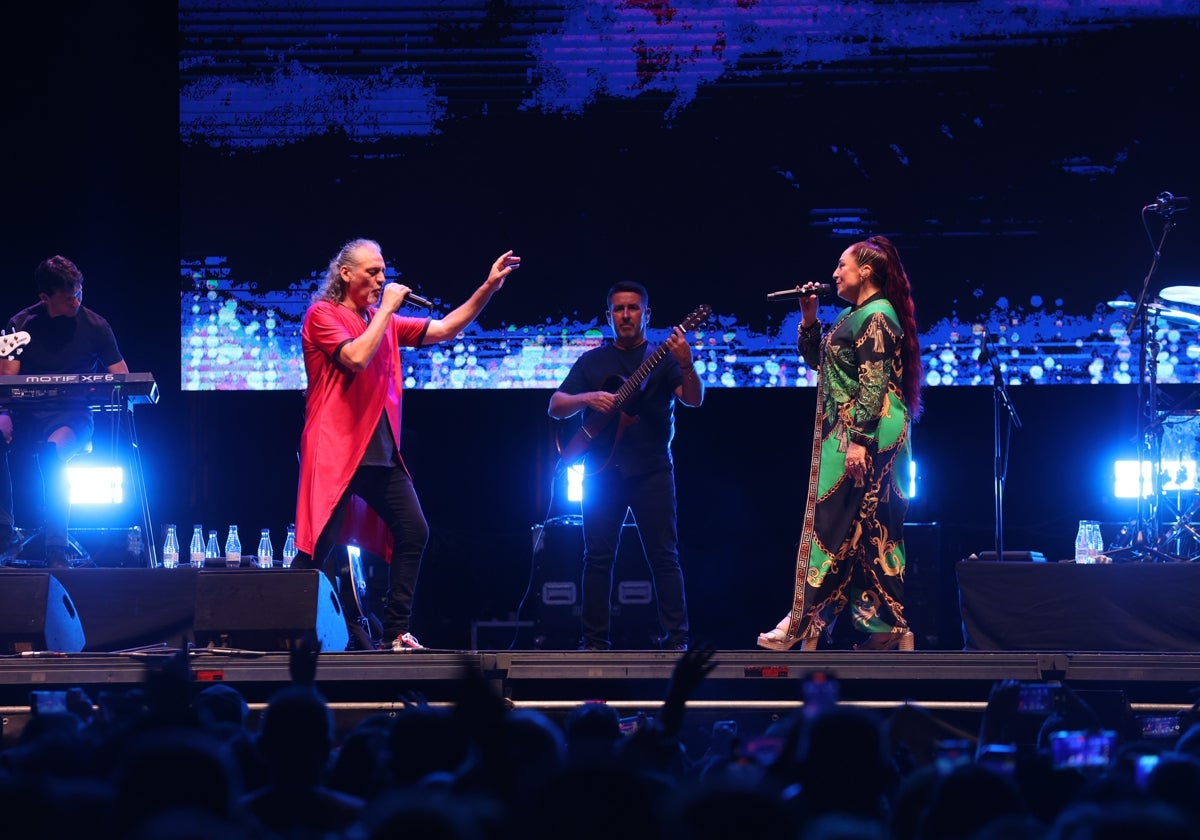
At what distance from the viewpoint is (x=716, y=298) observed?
1005 cm

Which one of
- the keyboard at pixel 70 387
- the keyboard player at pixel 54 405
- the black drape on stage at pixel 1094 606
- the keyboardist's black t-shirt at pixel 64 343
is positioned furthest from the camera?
the keyboardist's black t-shirt at pixel 64 343

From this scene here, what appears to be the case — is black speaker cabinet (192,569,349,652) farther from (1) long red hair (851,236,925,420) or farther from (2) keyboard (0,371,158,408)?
(1) long red hair (851,236,925,420)

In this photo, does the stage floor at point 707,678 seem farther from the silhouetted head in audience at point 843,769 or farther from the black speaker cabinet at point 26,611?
the silhouetted head in audience at point 843,769

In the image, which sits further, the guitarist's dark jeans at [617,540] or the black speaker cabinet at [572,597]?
the black speaker cabinet at [572,597]

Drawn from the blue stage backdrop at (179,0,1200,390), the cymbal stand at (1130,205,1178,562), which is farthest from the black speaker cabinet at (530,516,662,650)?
the cymbal stand at (1130,205,1178,562)

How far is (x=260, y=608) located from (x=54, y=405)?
2135 millimetres

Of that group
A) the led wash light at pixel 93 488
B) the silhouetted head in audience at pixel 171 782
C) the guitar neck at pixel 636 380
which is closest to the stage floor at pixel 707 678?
the guitar neck at pixel 636 380

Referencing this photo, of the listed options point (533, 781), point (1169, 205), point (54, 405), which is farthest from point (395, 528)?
point (1169, 205)

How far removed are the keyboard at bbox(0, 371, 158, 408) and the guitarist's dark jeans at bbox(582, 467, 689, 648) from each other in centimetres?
258

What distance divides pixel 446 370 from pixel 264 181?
2.05 metres

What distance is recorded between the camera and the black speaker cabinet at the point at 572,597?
8.67 meters

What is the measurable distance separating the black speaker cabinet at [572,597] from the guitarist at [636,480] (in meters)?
1.53

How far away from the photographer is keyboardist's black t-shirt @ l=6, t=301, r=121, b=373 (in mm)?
8047

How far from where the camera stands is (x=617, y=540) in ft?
23.4
